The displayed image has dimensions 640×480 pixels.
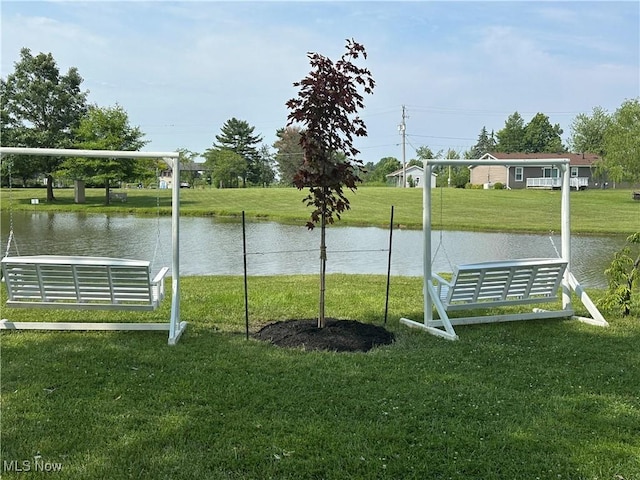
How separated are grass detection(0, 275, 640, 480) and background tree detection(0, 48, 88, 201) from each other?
37597mm

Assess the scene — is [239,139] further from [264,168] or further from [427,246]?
[427,246]

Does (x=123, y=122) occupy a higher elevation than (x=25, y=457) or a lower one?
higher

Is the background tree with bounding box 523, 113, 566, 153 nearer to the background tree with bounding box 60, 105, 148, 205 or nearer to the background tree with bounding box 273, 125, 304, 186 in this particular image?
the background tree with bounding box 273, 125, 304, 186

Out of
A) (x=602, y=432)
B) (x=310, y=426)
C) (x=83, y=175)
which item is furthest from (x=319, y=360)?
(x=83, y=175)

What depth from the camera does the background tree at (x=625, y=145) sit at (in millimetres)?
42781

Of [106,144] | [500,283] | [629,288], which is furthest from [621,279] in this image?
[106,144]

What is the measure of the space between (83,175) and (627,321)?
36366 mm

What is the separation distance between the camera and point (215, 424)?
4070 mm

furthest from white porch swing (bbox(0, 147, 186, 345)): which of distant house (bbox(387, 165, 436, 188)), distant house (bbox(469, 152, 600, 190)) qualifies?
distant house (bbox(387, 165, 436, 188))

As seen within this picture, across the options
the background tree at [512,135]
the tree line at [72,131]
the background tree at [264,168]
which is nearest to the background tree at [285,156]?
the background tree at [264,168]

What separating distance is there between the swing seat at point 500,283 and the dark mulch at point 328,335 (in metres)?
0.96

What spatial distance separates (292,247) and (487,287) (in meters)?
11.9

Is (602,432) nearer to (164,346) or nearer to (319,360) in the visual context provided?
(319,360)

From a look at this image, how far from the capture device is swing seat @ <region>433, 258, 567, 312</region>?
6848 millimetres
